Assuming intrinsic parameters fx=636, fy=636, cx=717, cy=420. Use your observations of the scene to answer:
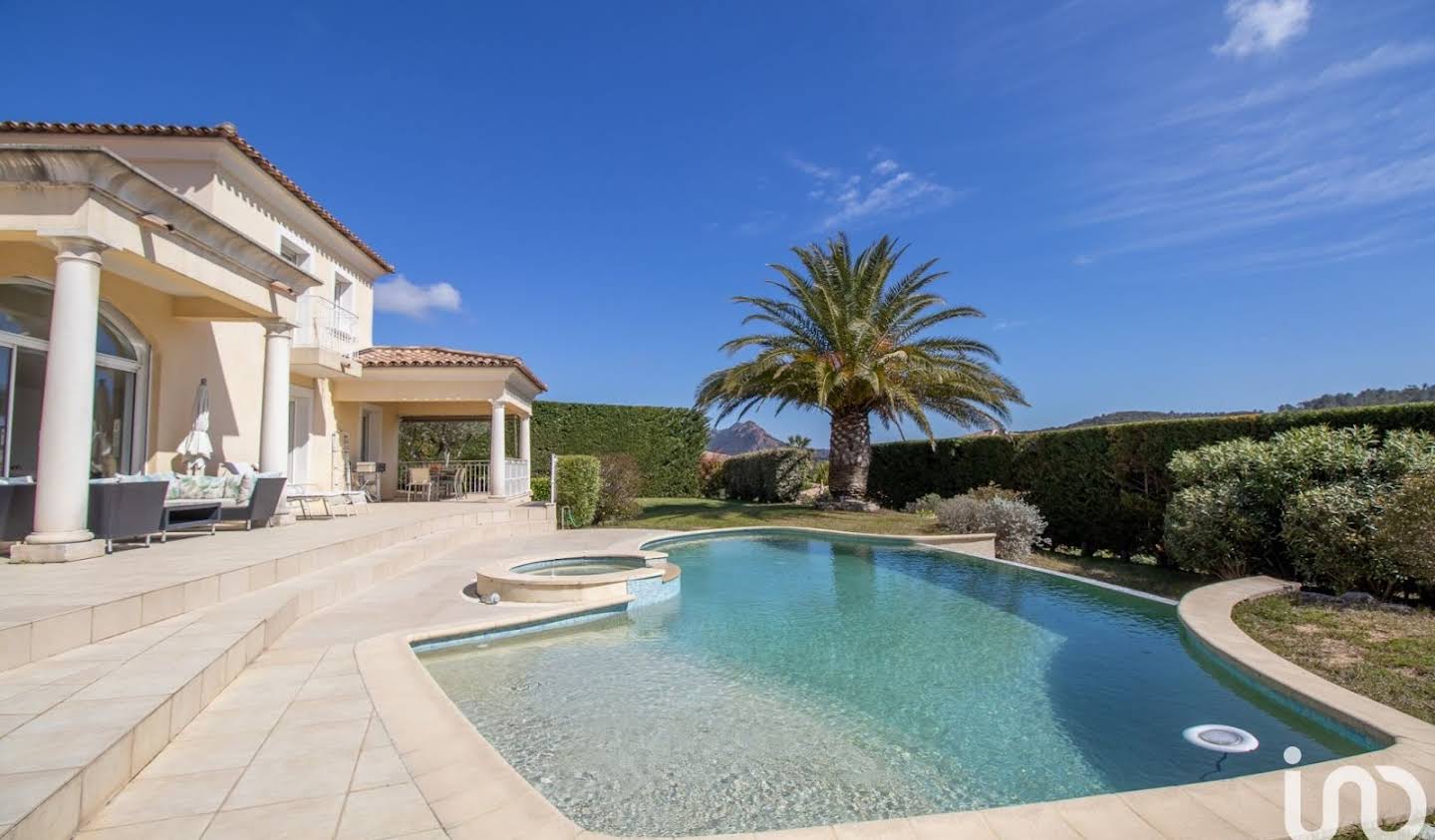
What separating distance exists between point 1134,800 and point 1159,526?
39.0ft

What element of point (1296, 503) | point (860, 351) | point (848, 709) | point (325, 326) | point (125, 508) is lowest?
point (848, 709)

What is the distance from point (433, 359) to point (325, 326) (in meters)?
2.73

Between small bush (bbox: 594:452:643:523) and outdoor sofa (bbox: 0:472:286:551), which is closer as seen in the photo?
outdoor sofa (bbox: 0:472:286:551)

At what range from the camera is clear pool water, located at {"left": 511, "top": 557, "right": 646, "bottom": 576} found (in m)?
10.9

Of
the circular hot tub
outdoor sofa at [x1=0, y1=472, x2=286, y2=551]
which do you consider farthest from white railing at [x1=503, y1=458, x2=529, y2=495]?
outdoor sofa at [x1=0, y1=472, x2=286, y2=551]

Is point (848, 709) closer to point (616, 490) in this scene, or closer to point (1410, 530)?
point (1410, 530)

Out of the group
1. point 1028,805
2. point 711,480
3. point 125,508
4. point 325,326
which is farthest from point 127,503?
point 711,480

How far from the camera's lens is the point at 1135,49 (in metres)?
10.6

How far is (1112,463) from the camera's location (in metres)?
13.9

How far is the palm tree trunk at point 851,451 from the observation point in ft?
66.1

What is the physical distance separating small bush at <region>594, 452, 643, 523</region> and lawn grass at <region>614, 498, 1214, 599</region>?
0.38 meters

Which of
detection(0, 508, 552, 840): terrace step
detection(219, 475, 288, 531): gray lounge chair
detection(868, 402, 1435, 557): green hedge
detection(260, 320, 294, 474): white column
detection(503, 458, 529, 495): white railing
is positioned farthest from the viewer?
detection(503, 458, 529, 495): white railing

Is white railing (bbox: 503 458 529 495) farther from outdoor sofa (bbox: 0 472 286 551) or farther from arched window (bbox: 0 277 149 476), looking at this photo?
outdoor sofa (bbox: 0 472 286 551)

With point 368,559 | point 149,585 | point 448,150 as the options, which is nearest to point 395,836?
point 149,585
